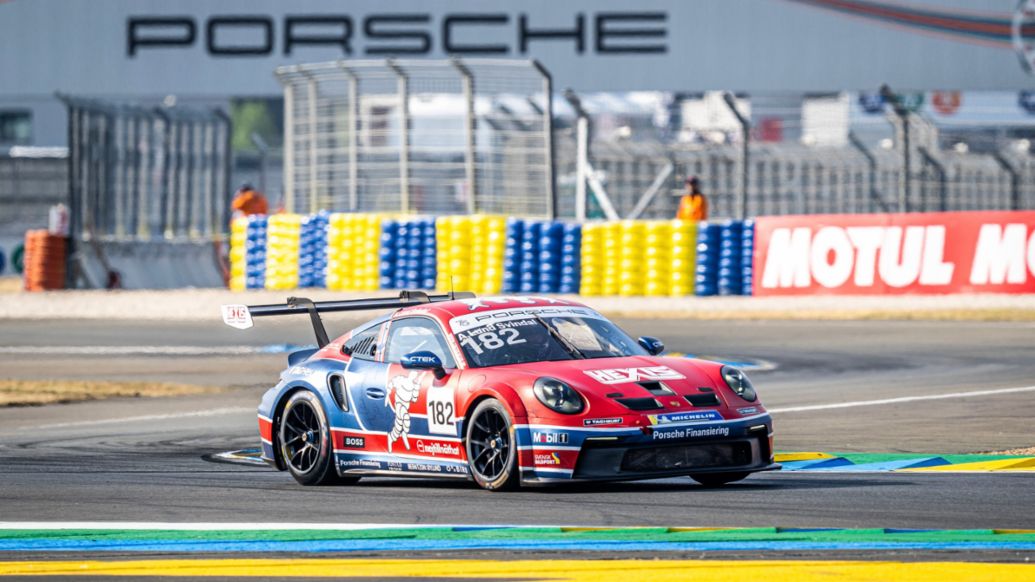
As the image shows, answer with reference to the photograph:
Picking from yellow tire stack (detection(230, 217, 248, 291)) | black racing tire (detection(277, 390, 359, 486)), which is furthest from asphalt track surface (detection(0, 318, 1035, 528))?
yellow tire stack (detection(230, 217, 248, 291))

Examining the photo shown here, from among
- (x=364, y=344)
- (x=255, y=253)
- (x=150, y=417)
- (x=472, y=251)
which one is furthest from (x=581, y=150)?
(x=364, y=344)

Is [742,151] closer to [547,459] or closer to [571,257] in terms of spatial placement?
[571,257]

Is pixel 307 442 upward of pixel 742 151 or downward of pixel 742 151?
downward

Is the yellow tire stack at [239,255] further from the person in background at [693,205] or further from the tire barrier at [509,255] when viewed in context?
the person in background at [693,205]

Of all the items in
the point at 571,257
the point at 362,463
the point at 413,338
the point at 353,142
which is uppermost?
the point at 353,142

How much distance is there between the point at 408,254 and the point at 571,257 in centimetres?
271

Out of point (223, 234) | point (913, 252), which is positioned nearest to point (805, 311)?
point (913, 252)

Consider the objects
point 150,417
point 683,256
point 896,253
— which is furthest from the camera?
point 683,256

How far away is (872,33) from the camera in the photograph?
45.1 metres

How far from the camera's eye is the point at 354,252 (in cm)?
2808

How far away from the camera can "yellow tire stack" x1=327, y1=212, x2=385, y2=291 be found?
27.9 m

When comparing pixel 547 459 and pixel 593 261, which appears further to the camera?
pixel 593 261

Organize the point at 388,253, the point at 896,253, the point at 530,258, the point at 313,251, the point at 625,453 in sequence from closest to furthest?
the point at 625,453
the point at 896,253
the point at 530,258
the point at 388,253
the point at 313,251

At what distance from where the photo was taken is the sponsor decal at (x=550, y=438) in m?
8.90
